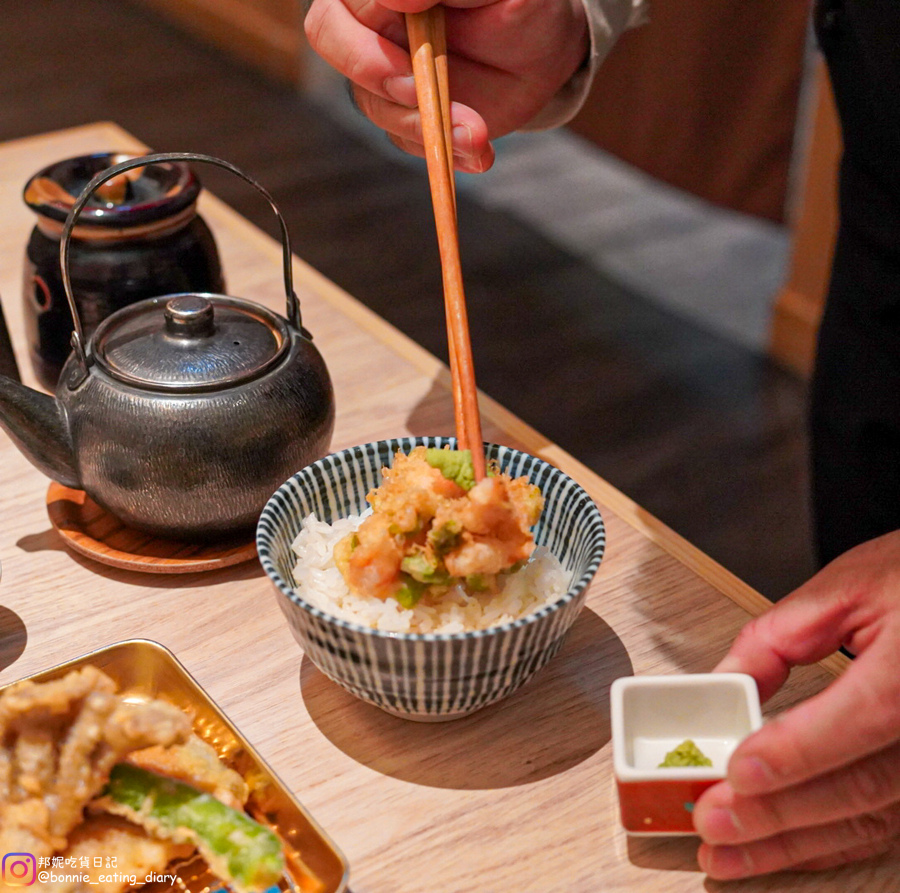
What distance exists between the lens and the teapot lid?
978mm

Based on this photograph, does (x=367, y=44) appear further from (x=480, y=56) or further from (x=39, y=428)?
(x=39, y=428)

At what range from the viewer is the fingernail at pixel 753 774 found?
0.67 meters

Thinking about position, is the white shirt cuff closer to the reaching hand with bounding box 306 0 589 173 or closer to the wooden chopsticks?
the reaching hand with bounding box 306 0 589 173

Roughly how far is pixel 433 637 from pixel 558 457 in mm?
515

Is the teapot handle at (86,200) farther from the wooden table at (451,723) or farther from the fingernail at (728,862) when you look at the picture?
the fingernail at (728,862)

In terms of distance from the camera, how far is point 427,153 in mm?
1003

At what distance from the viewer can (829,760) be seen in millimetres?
672

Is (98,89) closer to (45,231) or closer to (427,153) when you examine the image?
(45,231)

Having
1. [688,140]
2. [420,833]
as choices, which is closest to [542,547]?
[420,833]

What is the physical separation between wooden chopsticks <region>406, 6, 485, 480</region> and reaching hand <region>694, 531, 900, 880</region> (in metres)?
0.29

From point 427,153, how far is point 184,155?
23 centimetres

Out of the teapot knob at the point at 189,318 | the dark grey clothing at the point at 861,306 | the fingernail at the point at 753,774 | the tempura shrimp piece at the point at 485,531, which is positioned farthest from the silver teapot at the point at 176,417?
the dark grey clothing at the point at 861,306

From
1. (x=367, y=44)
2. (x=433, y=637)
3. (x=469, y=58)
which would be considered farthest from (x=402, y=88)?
(x=433, y=637)

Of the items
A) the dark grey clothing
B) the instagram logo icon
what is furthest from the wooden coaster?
the dark grey clothing
